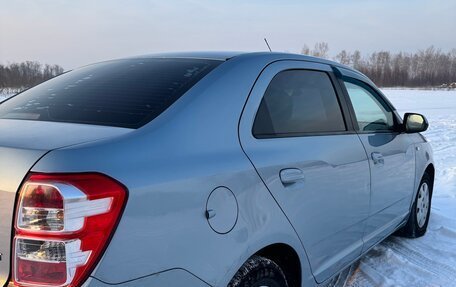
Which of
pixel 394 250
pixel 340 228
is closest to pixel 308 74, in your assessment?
pixel 340 228

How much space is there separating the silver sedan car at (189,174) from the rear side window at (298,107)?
1 cm

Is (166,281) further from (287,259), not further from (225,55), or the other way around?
(225,55)

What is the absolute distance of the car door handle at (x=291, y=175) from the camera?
7.29 ft

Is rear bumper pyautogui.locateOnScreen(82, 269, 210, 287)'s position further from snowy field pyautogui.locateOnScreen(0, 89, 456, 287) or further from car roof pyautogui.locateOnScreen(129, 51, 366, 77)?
snowy field pyautogui.locateOnScreen(0, 89, 456, 287)

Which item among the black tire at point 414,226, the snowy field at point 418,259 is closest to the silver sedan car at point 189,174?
the snowy field at point 418,259

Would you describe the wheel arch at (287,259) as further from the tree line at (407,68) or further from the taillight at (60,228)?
the tree line at (407,68)

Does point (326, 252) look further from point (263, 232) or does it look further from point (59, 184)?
point (59, 184)

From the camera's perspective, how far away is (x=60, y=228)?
4.77 feet

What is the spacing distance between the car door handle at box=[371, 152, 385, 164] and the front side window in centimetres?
19

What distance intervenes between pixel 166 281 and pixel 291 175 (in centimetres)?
89

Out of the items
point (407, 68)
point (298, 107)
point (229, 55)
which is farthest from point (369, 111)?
point (407, 68)

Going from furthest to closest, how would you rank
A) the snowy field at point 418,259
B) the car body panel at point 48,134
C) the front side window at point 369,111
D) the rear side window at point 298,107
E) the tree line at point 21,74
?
the tree line at point 21,74, the snowy field at point 418,259, the front side window at point 369,111, the rear side window at point 298,107, the car body panel at point 48,134

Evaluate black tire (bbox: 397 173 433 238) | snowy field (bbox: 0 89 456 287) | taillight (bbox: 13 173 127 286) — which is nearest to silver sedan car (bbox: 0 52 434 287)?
taillight (bbox: 13 173 127 286)

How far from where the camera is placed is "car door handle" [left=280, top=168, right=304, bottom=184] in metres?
2.22
